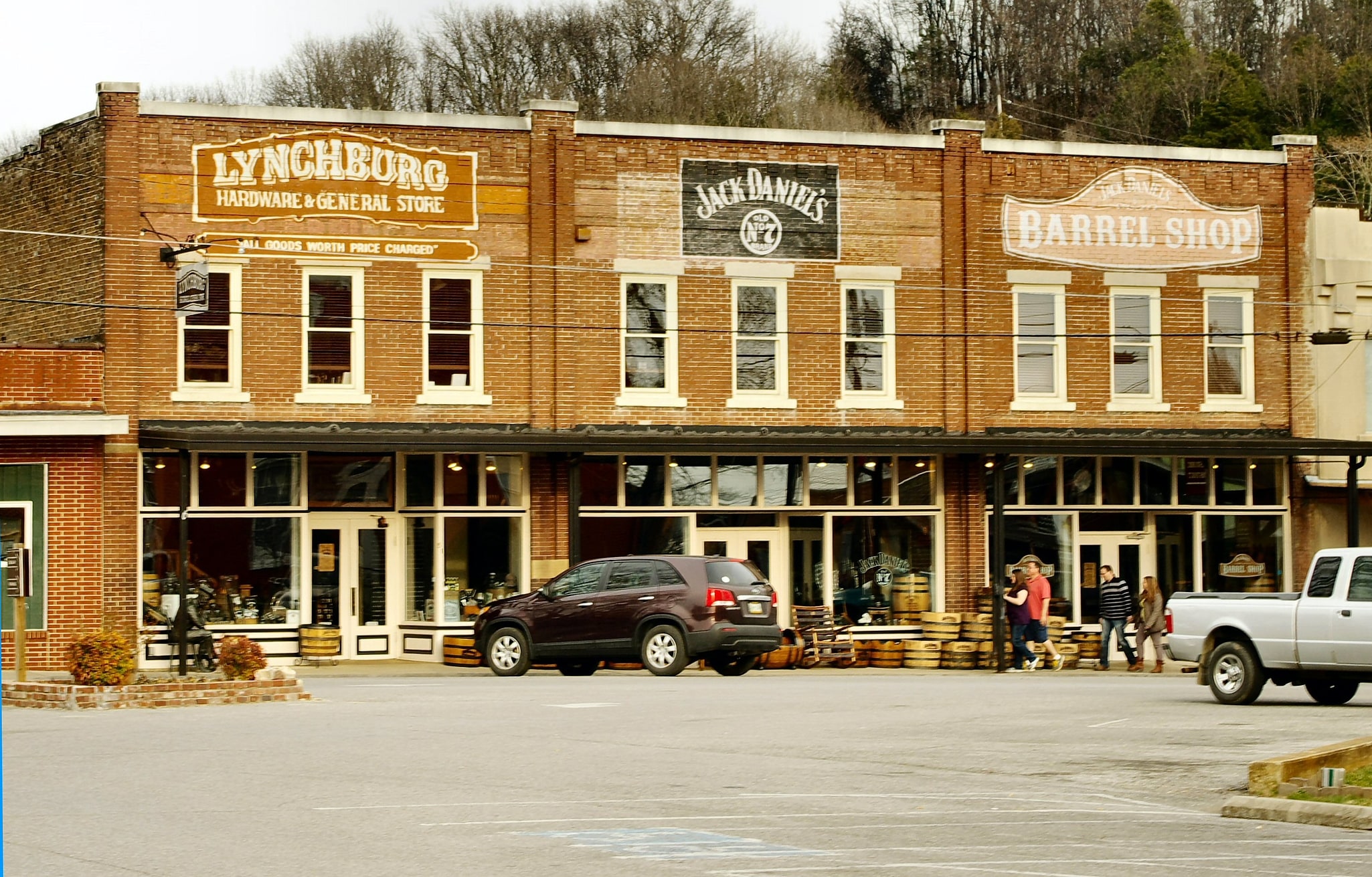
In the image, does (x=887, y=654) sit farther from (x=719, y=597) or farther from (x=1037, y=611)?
(x=719, y=597)

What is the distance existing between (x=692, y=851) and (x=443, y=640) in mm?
20103

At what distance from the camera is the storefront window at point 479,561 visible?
30.3 metres

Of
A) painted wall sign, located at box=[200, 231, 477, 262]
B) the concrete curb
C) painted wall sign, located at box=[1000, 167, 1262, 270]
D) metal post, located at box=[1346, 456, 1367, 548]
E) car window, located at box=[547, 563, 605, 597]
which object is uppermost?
painted wall sign, located at box=[1000, 167, 1262, 270]

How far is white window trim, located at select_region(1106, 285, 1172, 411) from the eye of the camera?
108ft

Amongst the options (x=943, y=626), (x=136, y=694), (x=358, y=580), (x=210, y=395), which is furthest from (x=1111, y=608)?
(x=136, y=694)

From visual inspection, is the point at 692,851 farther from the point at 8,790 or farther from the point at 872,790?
the point at 8,790

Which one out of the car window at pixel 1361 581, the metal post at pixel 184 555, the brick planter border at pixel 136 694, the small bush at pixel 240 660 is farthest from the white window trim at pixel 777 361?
the car window at pixel 1361 581

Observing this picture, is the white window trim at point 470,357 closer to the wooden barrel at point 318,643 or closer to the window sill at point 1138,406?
the wooden barrel at point 318,643

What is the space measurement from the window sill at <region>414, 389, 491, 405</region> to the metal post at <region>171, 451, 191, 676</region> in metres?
3.95

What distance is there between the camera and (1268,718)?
18328 millimetres

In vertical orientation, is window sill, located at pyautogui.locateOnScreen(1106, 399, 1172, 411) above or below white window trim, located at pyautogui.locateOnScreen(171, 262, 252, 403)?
below

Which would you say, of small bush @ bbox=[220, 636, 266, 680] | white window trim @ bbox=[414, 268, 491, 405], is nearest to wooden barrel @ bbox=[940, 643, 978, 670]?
white window trim @ bbox=[414, 268, 491, 405]

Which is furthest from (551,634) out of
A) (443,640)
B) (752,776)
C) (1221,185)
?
(1221,185)

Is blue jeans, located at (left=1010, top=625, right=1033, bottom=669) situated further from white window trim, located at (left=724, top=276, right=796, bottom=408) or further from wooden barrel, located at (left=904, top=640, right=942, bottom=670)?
white window trim, located at (left=724, top=276, right=796, bottom=408)
